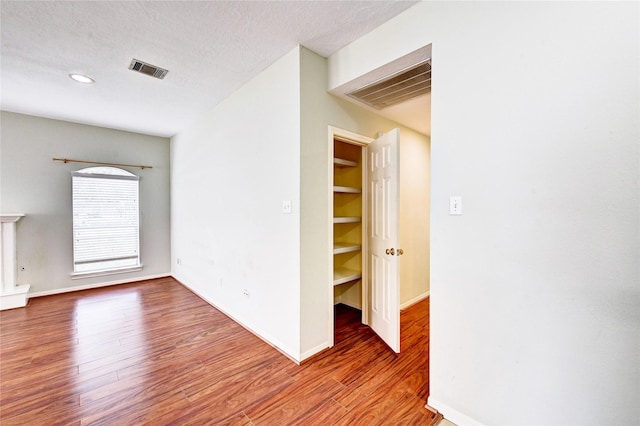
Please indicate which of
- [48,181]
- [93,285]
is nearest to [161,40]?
[48,181]

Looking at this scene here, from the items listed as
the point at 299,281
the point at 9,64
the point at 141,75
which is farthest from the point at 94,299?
the point at 299,281

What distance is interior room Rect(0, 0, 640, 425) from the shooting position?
121 centimetres

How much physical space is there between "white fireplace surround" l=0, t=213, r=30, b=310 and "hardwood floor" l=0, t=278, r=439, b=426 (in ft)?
0.82

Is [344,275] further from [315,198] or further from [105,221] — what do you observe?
[105,221]

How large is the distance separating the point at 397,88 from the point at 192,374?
2.94 metres

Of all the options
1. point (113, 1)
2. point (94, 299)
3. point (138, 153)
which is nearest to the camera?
point (113, 1)

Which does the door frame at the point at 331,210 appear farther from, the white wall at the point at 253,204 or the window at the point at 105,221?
the window at the point at 105,221

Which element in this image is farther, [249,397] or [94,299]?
[94,299]

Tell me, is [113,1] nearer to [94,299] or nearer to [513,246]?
[513,246]

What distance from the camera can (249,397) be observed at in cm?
187

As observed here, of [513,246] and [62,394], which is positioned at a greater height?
[513,246]

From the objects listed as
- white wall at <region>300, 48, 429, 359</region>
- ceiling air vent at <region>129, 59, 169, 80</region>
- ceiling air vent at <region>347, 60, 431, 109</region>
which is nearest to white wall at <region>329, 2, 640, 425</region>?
ceiling air vent at <region>347, 60, 431, 109</region>

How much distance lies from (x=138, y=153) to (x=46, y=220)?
1.62 meters

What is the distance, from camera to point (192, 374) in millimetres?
2129
